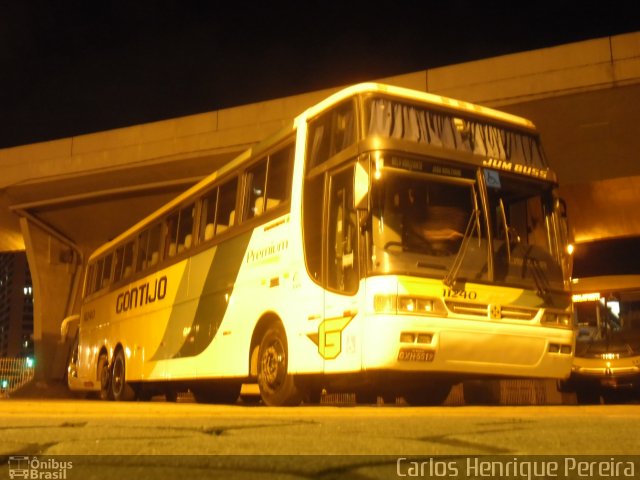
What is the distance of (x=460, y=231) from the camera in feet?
30.1

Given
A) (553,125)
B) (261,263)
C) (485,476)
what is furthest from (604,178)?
(485,476)

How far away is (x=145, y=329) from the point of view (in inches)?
601

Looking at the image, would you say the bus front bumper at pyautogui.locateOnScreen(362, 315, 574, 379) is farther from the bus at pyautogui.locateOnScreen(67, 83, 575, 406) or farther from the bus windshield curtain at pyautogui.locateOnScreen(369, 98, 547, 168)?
the bus windshield curtain at pyautogui.locateOnScreen(369, 98, 547, 168)

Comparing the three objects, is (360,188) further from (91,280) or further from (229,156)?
(229,156)

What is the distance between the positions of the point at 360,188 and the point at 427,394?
4.51 meters

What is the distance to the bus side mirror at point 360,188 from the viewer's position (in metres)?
8.48

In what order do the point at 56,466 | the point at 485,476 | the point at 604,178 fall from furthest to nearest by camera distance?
the point at 604,178
the point at 56,466
the point at 485,476

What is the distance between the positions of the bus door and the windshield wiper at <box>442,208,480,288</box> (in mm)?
989

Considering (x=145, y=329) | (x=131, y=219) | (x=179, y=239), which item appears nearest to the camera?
(x=179, y=239)

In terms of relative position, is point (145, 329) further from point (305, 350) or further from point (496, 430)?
point (496, 430)

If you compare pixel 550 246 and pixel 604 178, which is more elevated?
pixel 604 178

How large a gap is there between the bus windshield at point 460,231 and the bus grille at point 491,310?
273 mm

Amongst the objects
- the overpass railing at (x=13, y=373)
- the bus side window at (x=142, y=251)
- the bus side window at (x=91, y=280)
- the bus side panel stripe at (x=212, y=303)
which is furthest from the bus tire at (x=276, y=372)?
the overpass railing at (x=13, y=373)

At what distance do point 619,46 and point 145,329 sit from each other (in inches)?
447
